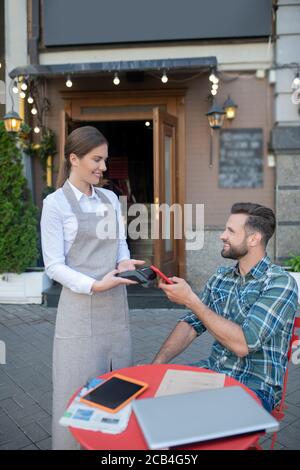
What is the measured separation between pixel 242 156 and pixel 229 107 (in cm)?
80

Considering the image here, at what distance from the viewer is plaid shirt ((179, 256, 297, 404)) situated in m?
1.99

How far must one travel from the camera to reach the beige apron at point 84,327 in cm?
209

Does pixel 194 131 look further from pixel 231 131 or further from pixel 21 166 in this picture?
pixel 21 166

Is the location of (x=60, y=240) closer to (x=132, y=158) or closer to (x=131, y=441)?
(x=131, y=441)

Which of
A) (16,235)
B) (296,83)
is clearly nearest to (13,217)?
(16,235)

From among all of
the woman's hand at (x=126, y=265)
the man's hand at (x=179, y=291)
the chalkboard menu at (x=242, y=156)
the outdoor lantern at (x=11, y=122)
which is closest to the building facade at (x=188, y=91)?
the chalkboard menu at (x=242, y=156)

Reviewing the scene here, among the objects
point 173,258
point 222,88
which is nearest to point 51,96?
point 222,88

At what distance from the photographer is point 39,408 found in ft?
11.0

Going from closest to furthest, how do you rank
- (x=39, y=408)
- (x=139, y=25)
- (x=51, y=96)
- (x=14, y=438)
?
1. (x=14, y=438)
2. (x=39, y=408)
3. (x=139, y=25)
4. (x=51, y=96)

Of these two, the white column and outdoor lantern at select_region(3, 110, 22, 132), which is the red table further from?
the white column

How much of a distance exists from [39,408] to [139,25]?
19.0 ft

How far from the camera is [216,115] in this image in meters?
6.32

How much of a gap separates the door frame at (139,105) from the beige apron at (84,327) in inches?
190

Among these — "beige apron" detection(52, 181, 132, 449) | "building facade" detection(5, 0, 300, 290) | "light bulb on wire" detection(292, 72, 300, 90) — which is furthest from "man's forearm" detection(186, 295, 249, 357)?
"light bulb on wire" detection(292, 72, 300, 90)
